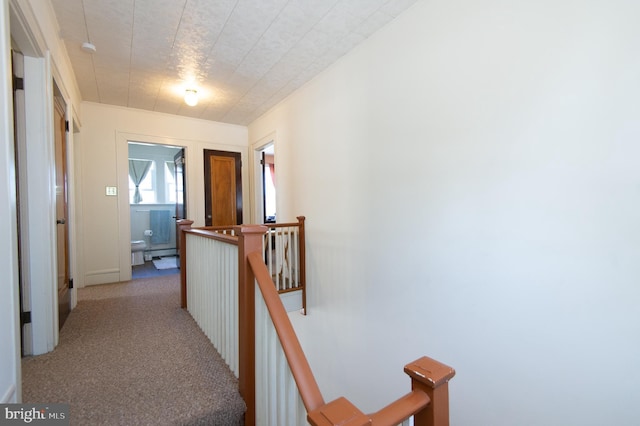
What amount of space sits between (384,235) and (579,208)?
1317 mm

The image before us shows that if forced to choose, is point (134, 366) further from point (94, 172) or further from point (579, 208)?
point (94, 172)

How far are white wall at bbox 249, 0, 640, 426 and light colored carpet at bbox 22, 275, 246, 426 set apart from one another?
148 centimetres

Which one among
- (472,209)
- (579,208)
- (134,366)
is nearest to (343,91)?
(472,209)

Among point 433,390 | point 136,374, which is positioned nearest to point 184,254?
point 136,374

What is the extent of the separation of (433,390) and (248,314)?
901 millimetres

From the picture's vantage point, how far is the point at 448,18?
Result: 1957 mm

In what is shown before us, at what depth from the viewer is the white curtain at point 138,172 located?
6.32m

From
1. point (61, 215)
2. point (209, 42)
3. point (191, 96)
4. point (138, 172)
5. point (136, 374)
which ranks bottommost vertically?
point (136, 374)

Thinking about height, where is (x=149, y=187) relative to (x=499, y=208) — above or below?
above

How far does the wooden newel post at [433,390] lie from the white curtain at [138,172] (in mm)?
7056

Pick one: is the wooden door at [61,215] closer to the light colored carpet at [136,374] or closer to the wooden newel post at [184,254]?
the light colored carpet at [136,374]

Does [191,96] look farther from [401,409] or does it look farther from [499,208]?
[401,409]

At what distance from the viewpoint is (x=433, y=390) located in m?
0.84

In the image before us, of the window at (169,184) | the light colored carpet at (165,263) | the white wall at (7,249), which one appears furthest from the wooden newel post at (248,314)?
the window at (169,184)
